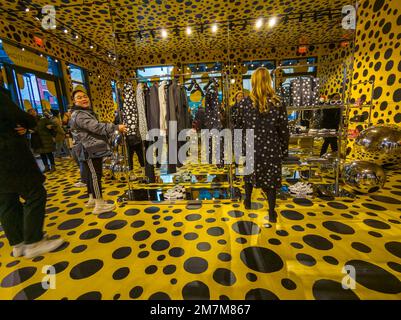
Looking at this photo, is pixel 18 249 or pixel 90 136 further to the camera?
pixel 90 136

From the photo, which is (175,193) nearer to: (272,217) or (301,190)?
(272,217)

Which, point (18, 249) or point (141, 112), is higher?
point (141, 112)

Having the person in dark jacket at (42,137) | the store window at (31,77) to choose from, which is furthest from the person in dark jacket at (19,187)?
the store window at (31,77)

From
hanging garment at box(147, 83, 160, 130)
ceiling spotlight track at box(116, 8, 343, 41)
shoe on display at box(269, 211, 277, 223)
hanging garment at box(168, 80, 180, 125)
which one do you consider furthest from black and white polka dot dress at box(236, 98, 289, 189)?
ceiling spotlight track at box(116, 8, 343, 41)

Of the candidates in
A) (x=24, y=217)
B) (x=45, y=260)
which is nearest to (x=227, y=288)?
(x=45, y=260)

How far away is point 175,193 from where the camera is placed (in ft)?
10.2

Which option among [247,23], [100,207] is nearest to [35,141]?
[100,207]

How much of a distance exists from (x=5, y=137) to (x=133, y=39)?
574cm

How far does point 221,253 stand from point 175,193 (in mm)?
1456

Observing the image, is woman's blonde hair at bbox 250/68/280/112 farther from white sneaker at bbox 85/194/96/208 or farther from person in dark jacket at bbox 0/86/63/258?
white sneaker at bbox 85/194/96/208

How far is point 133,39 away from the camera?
6.07 meters

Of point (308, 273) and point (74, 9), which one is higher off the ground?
point (74, 9)

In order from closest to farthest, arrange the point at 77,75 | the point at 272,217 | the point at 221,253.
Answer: the point at 221,253 → the point at 272,217 → the point at 77,75
